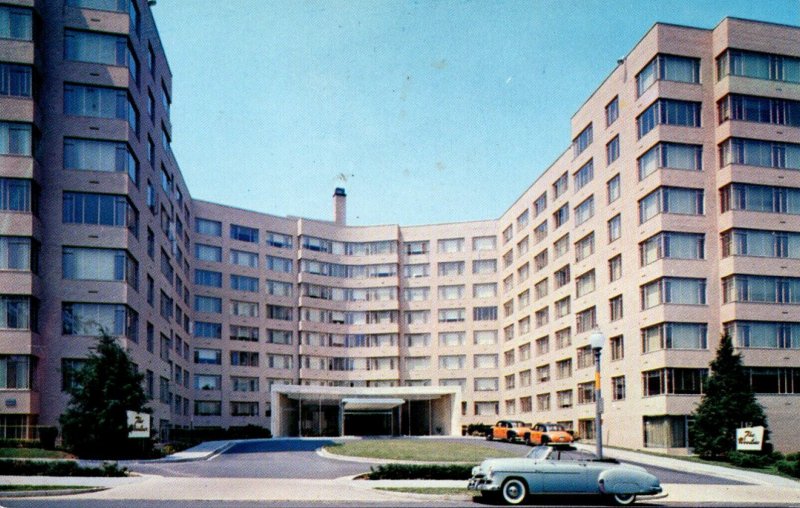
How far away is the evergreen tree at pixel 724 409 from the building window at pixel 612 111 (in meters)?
19.5

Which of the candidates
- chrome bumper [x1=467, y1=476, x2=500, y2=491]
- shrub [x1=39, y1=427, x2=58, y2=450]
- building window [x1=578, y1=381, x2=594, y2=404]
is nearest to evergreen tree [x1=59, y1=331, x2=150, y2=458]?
shrub [x1=39, y1=427, x2=58, y2=450]

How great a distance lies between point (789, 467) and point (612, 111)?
30.6m

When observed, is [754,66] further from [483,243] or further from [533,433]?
[483,243]

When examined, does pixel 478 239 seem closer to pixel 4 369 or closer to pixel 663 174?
pixel 663 174

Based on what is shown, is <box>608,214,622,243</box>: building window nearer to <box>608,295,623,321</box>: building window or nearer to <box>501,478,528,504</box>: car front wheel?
<box>608,295,623,321</box>: building window

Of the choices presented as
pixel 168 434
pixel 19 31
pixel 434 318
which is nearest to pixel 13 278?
pixel 19 31

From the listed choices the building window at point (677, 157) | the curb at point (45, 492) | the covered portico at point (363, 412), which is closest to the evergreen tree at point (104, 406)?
the curb at point (45, 492)

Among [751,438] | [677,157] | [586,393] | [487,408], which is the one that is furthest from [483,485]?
[487,408]

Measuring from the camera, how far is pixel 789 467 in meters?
33.1

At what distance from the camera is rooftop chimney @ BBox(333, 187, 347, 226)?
96.0 meters

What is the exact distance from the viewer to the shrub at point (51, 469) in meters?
27.0

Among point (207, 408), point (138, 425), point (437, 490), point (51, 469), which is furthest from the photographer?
point (207, 408)

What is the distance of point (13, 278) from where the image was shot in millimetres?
42750

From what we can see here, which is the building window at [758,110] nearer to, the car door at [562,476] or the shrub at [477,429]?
the car door at [562,476]
